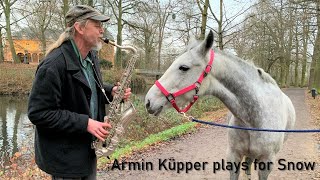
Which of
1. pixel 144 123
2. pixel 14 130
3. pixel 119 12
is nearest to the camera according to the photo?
pixel 144 123

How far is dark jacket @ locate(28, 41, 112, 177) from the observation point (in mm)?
2037

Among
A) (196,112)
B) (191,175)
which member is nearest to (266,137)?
(191,175)

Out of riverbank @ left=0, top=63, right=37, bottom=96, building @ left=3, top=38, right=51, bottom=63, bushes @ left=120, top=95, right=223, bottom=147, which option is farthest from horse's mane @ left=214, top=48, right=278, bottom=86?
building @ left=3, top=38, right=51, bottom=63

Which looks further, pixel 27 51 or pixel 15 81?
pixel 27 51

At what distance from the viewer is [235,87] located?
3.15 metres

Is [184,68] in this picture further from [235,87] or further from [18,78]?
[18,78]

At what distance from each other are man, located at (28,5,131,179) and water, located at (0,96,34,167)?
15.6ft

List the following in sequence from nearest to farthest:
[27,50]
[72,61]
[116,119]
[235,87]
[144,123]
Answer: [72,61]
[116,119]
[235,87]
[144,123]
[27,50]

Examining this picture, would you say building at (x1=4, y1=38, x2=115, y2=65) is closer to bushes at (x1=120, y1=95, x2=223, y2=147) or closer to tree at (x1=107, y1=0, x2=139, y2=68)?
tree at (x1=107, y1=0, x2=139, y2=68)

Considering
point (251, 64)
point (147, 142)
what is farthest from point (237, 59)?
point (147, 142)

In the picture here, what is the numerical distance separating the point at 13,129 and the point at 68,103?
11.1 metres

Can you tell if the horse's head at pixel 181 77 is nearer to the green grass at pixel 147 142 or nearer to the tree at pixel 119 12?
the green grass at pixel 147 142

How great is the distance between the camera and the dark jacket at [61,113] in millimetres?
2037

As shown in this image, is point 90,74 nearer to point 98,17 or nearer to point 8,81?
point 98,17
